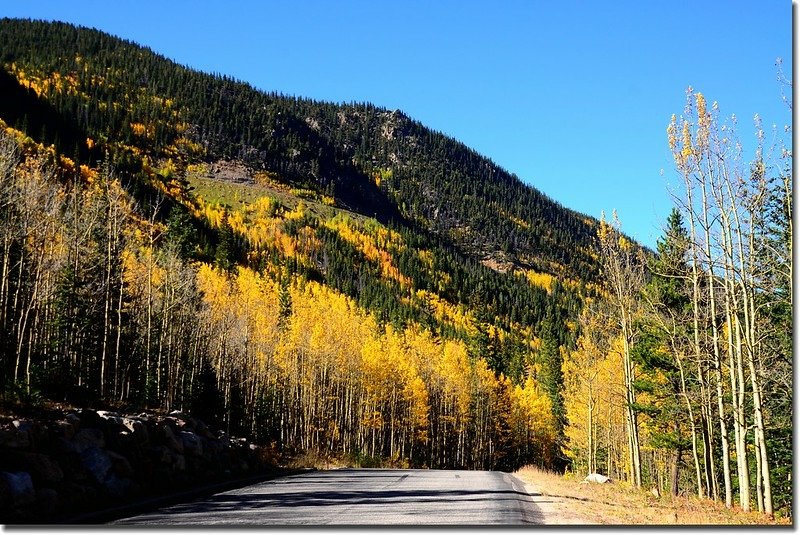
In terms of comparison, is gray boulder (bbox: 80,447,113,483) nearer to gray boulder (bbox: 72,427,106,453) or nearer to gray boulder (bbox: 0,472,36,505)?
gray boulder (bbox: 72,427,106,453)

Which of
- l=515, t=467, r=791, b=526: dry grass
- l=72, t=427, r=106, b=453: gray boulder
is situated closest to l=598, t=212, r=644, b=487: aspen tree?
l=515, t=467, r=791, b=526: dry grass

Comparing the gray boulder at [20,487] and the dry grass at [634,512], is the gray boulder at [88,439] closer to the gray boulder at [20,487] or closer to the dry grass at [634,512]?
the gray boulder at [20,487]

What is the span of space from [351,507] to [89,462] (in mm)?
5257

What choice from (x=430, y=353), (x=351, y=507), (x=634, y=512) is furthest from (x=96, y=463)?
(x=430, y=353)

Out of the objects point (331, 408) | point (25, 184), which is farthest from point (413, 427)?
point (25, 184)

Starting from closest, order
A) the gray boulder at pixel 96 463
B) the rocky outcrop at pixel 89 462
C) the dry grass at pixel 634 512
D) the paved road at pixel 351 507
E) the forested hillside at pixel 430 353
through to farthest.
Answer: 1. the paved road at pixel 351 507
2. the rocky outcrop at pixel 89 462
3. the dry grass at pixel 634 512
4. the gray boulder at pixel 96 463
5. the forested hillside at pixel 430 353

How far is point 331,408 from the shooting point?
53.6 metres

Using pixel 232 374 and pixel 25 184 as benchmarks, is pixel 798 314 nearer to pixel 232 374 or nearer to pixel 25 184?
pixel 25 184

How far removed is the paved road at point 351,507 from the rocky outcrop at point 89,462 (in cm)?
153

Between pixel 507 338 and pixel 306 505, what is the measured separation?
132 m

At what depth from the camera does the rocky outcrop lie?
928cm

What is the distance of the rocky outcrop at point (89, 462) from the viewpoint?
30.5 ft

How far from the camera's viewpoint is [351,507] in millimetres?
10891

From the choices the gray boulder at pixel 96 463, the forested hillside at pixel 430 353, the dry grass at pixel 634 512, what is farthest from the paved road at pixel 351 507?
the forested hillside at pixel 430 353
